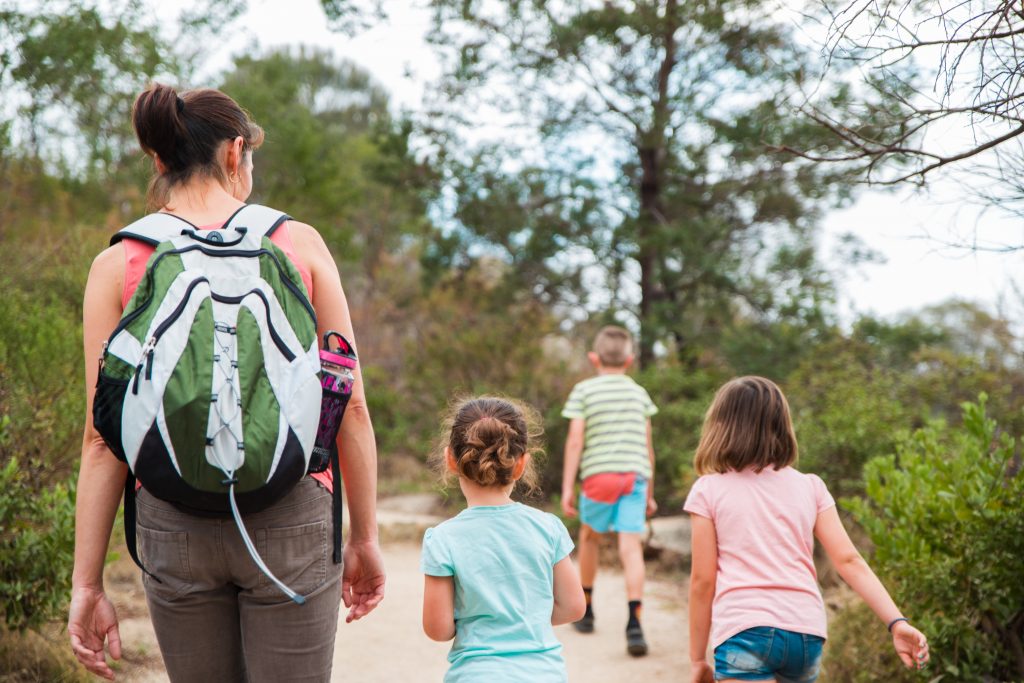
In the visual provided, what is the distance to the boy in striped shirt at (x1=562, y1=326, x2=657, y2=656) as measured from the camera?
5.42 metres

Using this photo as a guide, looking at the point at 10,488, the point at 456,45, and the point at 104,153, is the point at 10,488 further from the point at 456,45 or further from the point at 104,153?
the point at 104,153

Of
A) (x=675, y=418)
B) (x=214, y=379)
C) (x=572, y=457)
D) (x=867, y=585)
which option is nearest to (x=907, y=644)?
(x=867, y=585)

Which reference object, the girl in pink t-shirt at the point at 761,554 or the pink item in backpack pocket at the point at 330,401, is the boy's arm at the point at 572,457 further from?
the pink item in backpack pocket at the point at 330,401

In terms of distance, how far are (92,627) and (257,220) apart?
88 centimetres

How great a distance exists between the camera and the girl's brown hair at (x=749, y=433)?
112 inches

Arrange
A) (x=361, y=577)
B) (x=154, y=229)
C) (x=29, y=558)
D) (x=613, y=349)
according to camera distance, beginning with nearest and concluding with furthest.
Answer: (x=154, y=229) < (x=361, y=577) < (x=29, y=558) < (x=613, y=349)

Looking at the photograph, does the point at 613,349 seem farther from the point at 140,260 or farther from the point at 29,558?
the point at 140,260

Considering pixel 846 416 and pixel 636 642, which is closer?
pixel 636 642

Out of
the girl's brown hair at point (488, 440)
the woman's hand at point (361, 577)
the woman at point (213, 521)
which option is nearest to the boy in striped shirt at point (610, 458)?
the girl's brown hair at point (488, 440)

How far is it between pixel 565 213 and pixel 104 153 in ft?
19.9

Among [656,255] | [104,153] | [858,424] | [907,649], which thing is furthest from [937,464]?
[104,153]

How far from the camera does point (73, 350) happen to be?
489cm

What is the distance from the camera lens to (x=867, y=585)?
2.72 metres

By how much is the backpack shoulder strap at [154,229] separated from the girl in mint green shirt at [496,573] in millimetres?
908
